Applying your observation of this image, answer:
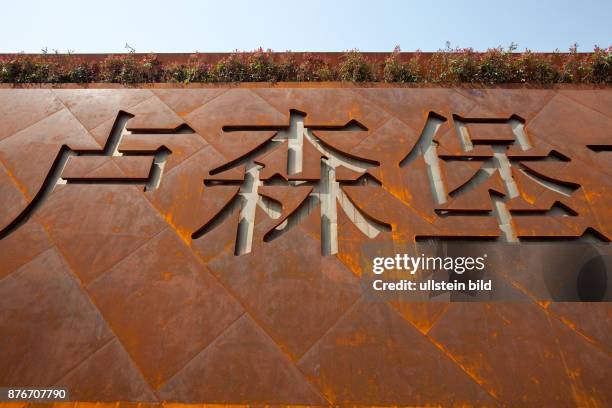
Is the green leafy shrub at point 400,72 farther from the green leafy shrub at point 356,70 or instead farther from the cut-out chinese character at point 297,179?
the cut-out chinese character at point 297,179

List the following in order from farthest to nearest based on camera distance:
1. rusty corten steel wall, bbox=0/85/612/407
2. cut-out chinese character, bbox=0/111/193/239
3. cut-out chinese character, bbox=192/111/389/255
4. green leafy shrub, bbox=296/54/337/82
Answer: green leafy shrub, bbox=296/54/337/82 → cut-out chinese character, bbox=0/111/193/239 → cut-out chinese character, bbox=192/111/389/255 → rusty corten steel wall, bbox=0/85/612/407

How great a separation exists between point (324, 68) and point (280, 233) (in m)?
3.70

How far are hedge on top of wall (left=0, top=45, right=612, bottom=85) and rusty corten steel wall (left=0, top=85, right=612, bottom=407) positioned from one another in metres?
0.62

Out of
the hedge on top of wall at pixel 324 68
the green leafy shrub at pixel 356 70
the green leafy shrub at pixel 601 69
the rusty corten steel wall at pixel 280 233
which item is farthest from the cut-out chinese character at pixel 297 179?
the green leafy shrub at pixel 601 69

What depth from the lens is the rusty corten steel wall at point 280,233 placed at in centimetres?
302

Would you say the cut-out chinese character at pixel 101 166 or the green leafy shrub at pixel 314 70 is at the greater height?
the green leafy shrub at pixel 314 70

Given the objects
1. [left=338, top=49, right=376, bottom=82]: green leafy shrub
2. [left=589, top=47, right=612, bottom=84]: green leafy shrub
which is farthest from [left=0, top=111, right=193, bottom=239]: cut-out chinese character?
[left=589, top=47, right=612, bottom=84]: green leafy shrub

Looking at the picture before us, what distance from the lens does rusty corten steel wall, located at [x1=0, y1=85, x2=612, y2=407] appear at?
302cm

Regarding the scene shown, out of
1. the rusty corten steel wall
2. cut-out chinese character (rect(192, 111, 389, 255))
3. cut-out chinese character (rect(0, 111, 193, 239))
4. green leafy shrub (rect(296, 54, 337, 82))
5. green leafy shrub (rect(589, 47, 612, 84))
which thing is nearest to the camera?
the rusty corten steel wall

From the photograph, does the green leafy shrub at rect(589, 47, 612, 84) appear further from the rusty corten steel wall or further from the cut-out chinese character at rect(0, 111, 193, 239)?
the cut-out chinese character at rect(0, 111, 193, 239)

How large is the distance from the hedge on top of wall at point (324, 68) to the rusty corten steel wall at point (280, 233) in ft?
2.03

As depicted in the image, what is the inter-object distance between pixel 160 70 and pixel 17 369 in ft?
17.0

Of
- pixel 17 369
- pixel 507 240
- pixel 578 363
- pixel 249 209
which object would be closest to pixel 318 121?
pixel 249 209

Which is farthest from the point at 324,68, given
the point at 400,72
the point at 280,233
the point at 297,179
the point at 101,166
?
the point at 101,166
